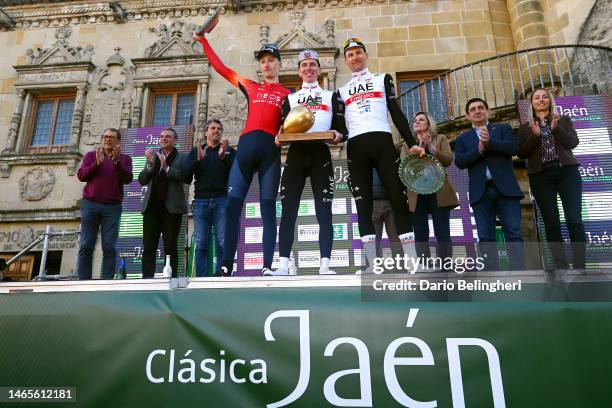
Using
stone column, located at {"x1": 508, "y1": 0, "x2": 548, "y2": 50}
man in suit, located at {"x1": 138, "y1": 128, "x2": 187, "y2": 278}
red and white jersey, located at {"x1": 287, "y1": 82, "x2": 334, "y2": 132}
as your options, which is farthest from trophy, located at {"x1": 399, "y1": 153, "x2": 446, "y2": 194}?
stone column, located at {"x1": 508, "y1": 0, "x2": 548, "y2": 50}

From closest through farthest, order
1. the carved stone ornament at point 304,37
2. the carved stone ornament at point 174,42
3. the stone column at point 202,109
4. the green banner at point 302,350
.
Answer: the green banner at point 302,350, the stone column at point 202,109, the carved stone ornament at point 304,37, the carved stone ornament at point 174,42

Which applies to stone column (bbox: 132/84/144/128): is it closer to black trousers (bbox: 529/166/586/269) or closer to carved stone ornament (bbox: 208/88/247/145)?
carved stone ornament (bbox: 208/88/247/145)

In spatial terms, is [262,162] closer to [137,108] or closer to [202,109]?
[202,109]

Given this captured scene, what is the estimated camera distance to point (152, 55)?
9.52 meters

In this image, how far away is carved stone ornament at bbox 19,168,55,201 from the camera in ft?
28.6

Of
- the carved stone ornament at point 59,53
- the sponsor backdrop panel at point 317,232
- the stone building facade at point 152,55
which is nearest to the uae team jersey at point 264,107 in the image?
the sponsor backdrop panel at point 317,232

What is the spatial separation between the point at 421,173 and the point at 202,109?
21.8 feet

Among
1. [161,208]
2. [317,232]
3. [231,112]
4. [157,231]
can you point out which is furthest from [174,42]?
[157,231]

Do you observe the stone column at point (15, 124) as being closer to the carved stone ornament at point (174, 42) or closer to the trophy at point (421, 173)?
the carved stone ornament at point (174, 42)

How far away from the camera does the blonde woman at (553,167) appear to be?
3.45 m

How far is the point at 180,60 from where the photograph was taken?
9.41m

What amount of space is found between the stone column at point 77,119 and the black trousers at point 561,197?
8.61 m

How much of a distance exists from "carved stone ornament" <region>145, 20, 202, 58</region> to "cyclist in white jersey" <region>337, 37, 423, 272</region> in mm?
6824

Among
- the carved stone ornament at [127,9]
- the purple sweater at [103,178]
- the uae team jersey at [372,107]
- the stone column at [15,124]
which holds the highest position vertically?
the carved stone ornament at [127,9]
